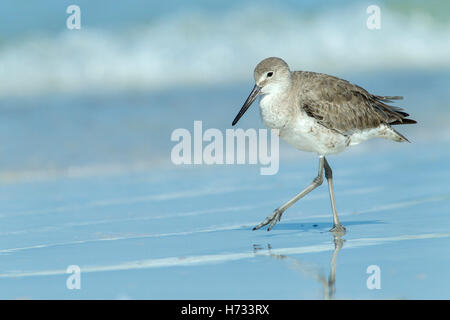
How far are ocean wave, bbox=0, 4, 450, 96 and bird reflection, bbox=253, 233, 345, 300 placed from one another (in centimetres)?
867

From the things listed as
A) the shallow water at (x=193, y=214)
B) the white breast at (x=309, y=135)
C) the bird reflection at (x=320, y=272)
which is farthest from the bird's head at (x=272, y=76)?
the bird reflection at (x=320, y=272)

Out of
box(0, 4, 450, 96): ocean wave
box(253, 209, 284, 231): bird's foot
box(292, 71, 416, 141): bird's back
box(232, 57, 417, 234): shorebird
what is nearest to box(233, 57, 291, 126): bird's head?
box(232, 57, 417, 234): shorebird

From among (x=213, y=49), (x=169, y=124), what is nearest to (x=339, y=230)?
(x=169, y=124)

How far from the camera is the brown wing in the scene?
729cm

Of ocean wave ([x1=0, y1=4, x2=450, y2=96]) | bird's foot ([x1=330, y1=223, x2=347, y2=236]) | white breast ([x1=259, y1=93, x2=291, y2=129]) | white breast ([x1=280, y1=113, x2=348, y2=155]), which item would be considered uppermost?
ocean wave ([x1=0, y1=4, x2=450, y2=96])

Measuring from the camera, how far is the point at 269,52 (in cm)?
1816

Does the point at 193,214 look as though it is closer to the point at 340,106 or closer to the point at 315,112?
the point at 315,112

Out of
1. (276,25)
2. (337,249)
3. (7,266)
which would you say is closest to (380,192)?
(337,249)

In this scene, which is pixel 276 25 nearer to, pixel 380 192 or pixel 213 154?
pixel 213 154

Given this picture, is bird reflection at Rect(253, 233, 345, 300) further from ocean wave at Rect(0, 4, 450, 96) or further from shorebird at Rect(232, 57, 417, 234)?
ocean wave at Rect(0, 4, 450, 96)

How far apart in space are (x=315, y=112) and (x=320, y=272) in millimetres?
1930

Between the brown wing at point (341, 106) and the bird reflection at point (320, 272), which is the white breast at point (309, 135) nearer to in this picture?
the brown wing at point (341, 106)

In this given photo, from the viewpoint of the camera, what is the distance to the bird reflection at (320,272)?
17.0ft

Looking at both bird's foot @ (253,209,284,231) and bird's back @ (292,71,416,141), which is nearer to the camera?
bird's foot @ (253,209,284,231)
